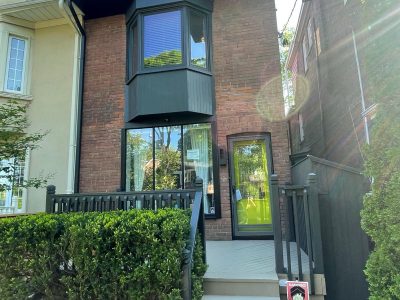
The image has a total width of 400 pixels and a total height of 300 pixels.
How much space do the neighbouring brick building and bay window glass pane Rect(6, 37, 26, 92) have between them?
2.03 meters

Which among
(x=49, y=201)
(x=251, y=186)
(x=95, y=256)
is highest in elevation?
(x=251, y=186)

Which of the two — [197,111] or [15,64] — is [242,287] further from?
[15,64]

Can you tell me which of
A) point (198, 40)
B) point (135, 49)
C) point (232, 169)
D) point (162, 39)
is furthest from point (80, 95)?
point (232, 169)

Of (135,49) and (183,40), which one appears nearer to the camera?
(183,40)

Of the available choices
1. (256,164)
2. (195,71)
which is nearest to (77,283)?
(256,164)

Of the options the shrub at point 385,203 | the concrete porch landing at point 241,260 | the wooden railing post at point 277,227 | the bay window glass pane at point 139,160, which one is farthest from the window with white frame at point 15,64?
the shrub at point 385,203

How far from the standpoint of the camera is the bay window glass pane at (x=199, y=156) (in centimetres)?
686

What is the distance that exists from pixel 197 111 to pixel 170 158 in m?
1.26

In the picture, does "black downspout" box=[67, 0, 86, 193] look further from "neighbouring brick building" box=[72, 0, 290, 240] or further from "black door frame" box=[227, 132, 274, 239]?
"black door frame" box=[227, 132, 274, 239]

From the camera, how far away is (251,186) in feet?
22.4

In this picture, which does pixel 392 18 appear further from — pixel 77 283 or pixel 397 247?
pixel 77 283

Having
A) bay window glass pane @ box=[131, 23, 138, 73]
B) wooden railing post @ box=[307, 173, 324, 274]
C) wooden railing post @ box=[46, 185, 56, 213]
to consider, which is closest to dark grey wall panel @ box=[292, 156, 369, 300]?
wooden railing post @ box=[307, 173, 324, 274]

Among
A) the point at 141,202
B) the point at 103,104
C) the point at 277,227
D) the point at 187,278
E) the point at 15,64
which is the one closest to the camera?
the point at 187,278

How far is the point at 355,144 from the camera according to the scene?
632 cm
